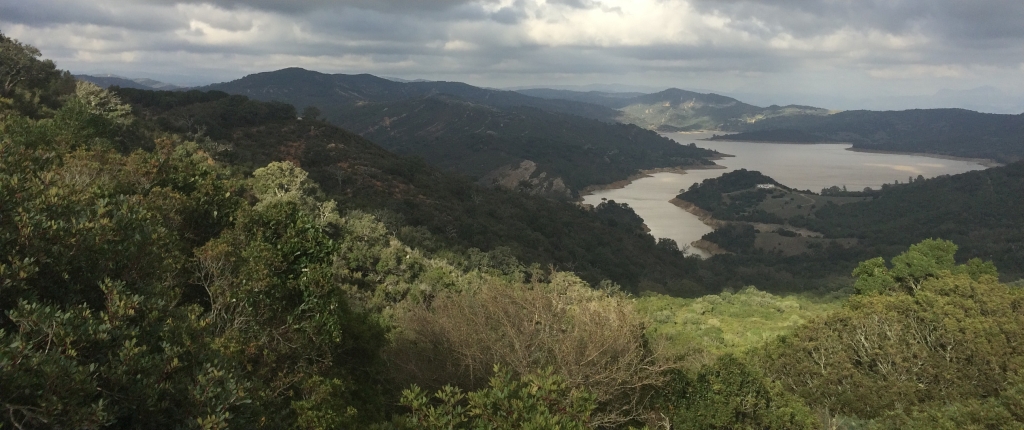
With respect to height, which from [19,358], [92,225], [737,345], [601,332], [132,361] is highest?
[92,225]

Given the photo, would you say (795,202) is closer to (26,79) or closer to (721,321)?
(721,321)

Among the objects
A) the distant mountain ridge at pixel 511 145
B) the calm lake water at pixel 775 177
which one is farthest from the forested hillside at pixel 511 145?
the calm lake water at pixel 775 177

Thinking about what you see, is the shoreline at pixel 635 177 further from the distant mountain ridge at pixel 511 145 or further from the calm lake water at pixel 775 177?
the calm lake water at pixel 775 177

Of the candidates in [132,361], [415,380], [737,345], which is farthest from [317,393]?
[737,345]

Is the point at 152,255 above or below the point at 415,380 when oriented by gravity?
above

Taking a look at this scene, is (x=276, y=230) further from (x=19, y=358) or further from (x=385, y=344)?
(x=19, y=358)

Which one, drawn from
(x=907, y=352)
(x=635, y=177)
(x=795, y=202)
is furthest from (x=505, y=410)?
(x=635, y=177)

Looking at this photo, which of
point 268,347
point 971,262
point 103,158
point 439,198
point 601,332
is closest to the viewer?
point 268,347

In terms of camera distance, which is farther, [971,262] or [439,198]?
[439,198]
